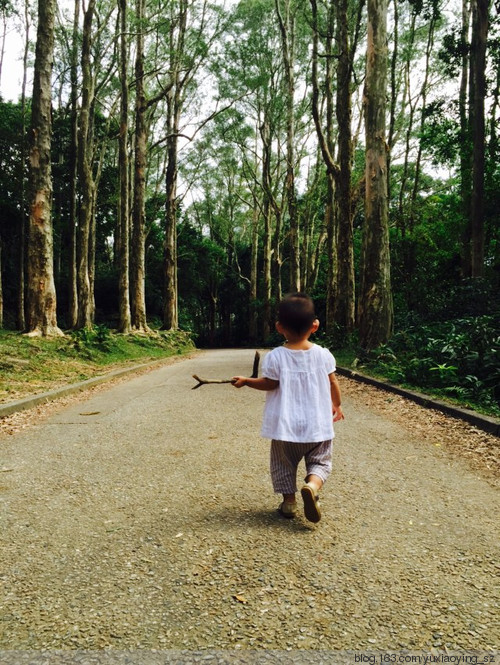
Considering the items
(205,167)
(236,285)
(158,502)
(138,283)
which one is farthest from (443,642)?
(236,285)

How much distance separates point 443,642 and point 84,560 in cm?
171

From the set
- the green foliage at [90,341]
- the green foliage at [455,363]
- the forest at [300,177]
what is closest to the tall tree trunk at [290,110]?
the forest at [300,177]

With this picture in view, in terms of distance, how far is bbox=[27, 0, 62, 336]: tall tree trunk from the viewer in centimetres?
1248

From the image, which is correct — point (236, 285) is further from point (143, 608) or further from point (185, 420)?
point (143, 608)

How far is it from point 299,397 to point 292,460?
0.40 meters

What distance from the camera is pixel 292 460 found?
3.14 m

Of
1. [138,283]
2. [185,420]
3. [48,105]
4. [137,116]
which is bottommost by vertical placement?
[185,420]

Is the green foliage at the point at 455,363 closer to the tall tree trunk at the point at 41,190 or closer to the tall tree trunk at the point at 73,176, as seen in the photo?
the tall tree trunk at the point at 41,190

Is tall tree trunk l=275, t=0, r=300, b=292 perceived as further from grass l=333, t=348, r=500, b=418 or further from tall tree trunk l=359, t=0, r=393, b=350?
grass l=333, t=348, r=500, b=418

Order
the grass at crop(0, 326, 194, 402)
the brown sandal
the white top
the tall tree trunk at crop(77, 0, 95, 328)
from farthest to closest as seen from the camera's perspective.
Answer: the tall tree trunk at crop(77, 0, 95, 328) → the grass at crop(0, 326, 194, 402) → the white top → the brown sandal

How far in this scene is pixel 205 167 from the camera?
36406 mm

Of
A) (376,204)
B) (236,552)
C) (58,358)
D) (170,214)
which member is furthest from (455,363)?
(170,214)

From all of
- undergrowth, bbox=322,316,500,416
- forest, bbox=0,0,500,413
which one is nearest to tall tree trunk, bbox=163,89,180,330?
forest, bbox=0,0,500,413

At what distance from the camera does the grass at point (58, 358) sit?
29.4 feet
